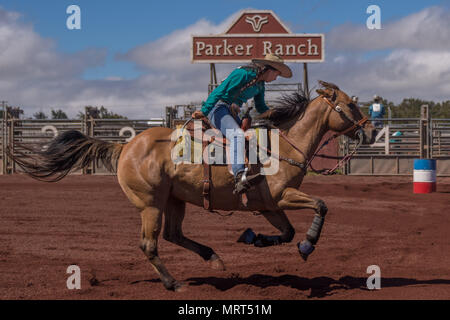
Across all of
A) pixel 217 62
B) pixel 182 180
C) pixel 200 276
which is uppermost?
pixel 217 62

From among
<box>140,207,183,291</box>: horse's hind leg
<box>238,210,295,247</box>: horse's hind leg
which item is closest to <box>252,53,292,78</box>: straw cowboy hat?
<box>238,210,295,247</box>: horse's hind leg

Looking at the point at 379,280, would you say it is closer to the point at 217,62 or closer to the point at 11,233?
the point at 11,233

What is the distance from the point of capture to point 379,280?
607cm

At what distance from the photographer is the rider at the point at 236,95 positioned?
5922 millimetres

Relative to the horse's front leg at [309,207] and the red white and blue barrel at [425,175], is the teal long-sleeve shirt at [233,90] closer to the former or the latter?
the horse's front leg at [309,207]

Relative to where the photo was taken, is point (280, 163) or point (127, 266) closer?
point (280, 163)

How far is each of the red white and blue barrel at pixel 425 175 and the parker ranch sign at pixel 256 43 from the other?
13.2 m

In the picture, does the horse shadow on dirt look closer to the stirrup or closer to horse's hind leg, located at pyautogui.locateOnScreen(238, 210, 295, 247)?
horse's hind leg, located at pyautogui.locateOnScreen(238, 210, 295, 247)

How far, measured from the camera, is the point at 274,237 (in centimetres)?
602

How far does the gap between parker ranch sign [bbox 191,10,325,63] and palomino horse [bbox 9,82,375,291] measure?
2078 centimetres

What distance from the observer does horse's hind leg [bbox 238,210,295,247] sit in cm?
599

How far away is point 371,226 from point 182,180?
16.3 feet

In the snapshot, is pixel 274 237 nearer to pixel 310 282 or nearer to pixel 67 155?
pixel 310 282
